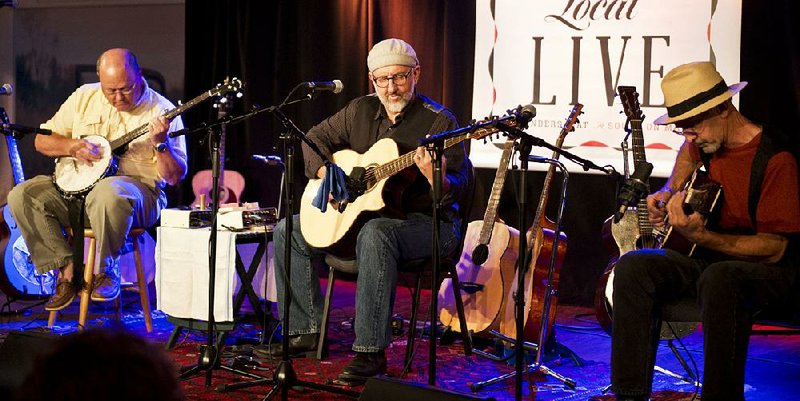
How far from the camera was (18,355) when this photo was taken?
9.30ft

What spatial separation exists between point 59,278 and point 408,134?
2.32 m

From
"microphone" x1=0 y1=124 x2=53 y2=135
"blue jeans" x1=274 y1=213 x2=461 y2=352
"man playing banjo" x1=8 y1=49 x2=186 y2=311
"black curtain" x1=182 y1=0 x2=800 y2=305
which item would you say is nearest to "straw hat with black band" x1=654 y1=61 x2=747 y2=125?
"blue jeans" x1=274 y1=213 x2=461 y2=352

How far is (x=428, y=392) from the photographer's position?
2289 millimetres

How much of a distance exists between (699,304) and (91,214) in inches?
133

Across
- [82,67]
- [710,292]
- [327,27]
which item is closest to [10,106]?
[82,67]

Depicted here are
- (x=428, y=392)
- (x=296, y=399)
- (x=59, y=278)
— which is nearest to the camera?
(x=428, y=392)

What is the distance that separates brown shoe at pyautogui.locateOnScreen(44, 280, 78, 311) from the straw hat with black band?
3.47 m

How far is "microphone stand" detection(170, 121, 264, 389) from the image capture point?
3949 millimetres

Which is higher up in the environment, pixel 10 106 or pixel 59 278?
pixel 10 106

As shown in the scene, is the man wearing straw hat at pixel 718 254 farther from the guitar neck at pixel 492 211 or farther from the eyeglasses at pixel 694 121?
the guitar neck at pixel 492 211

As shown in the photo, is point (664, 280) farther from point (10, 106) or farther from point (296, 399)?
point (10, 106)

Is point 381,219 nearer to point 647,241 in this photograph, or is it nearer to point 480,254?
point 480,254

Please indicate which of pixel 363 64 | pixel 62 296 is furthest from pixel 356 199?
pixel 363 64

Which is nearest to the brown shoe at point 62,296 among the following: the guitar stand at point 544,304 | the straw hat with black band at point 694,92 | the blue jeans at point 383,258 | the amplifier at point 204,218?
the amplifier at point 204,218
